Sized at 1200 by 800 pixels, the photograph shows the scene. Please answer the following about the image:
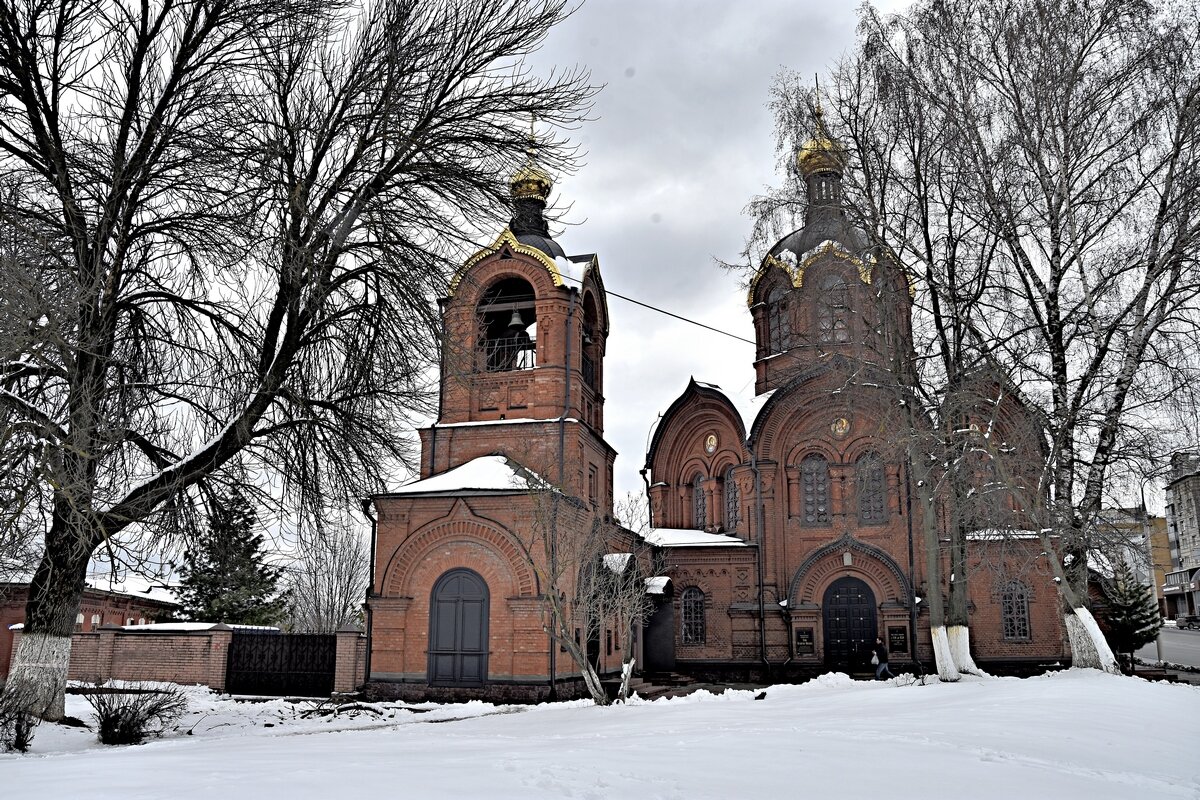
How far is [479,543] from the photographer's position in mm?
18500

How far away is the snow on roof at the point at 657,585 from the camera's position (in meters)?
24.5

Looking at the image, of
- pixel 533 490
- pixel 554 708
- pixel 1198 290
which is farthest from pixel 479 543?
pixel 1198 290

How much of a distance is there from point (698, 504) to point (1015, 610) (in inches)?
357

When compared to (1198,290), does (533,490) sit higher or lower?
lower

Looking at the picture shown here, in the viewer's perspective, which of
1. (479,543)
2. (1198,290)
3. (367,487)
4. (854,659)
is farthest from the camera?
(854,659)

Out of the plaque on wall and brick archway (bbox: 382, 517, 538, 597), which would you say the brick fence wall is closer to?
brick archway (bbox: 382, 517, 538, 597)

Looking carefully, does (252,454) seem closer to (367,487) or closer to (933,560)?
(367,487)

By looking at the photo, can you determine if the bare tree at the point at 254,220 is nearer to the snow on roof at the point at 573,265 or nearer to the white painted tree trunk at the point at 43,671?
the white painted tree trunk at the point at 43,671

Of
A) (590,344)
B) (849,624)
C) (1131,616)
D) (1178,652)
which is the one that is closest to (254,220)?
(590,344)

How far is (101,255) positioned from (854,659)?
20.1m

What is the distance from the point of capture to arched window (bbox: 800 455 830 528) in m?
25.6

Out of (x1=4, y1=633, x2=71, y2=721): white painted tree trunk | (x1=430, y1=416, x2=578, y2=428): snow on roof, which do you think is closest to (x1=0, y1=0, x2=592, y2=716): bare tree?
(x1=4, y1=633, x2=71, y2=721): white painted tree trunk

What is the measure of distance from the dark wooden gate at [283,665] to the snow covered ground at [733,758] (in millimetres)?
8818

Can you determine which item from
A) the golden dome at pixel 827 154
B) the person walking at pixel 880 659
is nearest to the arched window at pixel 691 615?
the person walking at pixel 880 659
